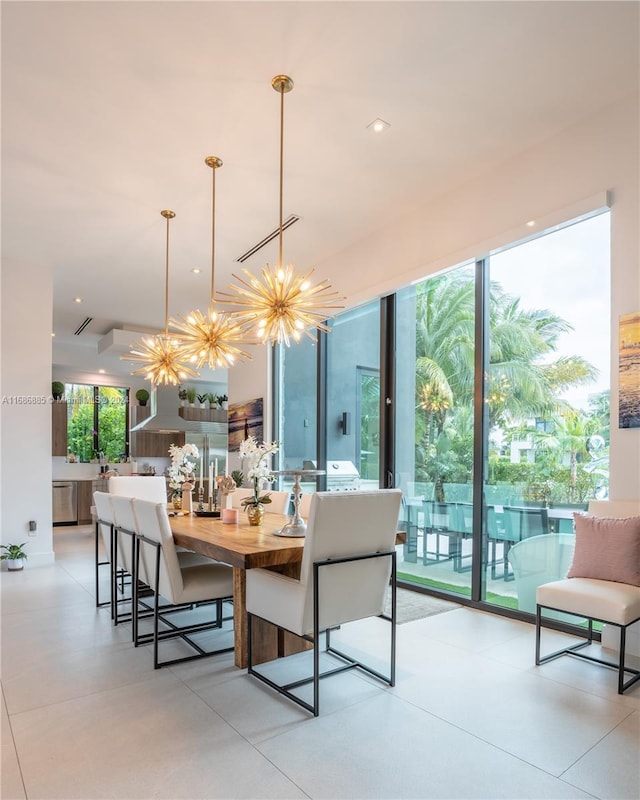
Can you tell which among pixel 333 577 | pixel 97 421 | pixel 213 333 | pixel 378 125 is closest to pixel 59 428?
pixel 97 421

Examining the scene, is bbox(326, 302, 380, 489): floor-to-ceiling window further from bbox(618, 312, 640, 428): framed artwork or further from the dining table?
bbox(618, 312, 640, 428): framed artwork

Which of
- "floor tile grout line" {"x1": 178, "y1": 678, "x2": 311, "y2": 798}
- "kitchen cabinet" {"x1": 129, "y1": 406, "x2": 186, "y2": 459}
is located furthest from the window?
"floor tile grout line" {"x1": 178, "y1": 678, "x2": 311, "y2": 798}

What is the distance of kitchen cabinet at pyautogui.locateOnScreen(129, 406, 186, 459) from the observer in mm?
9797

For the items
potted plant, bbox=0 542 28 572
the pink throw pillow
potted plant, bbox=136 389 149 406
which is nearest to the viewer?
the pink throw pillow

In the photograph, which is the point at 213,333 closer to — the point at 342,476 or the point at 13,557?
the point at 342,476

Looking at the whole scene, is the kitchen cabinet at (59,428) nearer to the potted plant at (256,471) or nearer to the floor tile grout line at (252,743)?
the potted plant at (256,471)

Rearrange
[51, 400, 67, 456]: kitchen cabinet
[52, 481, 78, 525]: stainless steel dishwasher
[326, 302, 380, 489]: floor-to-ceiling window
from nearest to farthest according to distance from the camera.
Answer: [326, 302, 380, 489]: floor-to-ceiling window, [52, 481, 78, 525]: stainless steel dishwasher, [51, 400, 67, 456]: kitchen cabinet

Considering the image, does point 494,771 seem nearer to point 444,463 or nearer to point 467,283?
Answer: point 444,463

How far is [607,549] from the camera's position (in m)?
2.99

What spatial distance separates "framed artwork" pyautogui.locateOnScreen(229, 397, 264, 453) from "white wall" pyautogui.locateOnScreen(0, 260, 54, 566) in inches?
91.8

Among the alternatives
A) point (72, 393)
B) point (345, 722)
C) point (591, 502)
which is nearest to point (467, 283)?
point (591, 502)

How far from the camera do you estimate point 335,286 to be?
564cm

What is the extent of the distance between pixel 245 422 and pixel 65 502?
398 centimetres

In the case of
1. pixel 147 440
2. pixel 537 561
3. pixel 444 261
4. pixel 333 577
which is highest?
pixel 444 261
